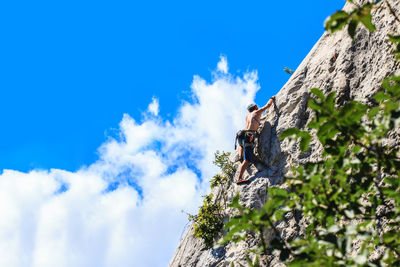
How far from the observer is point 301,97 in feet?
31.5

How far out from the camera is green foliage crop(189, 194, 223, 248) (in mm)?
10102

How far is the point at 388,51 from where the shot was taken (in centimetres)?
766

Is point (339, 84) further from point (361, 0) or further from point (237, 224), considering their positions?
point (237, 224)

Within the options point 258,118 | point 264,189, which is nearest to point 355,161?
point 264,189

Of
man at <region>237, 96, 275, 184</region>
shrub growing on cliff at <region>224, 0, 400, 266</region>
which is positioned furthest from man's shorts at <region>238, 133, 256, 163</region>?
shrub growing on cliff at <region>224, 0, 400, 266</region>

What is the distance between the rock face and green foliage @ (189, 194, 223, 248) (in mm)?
352

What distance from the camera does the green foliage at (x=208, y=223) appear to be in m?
10.1

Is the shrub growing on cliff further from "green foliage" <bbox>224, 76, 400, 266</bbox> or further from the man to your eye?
the man

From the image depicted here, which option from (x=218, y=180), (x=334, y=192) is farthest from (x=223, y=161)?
(x=334, y=192)

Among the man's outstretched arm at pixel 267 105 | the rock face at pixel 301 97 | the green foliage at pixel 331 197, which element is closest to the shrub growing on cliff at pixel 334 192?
the green foliage at pixel 331 197

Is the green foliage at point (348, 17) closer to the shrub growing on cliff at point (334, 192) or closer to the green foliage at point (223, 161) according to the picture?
the shrub growing on cliff at point (334, 192)

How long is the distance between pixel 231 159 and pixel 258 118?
1.96 m

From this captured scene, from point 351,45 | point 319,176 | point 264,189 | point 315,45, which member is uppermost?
point 315,45

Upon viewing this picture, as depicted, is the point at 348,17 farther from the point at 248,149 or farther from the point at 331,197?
the point at 248,149
